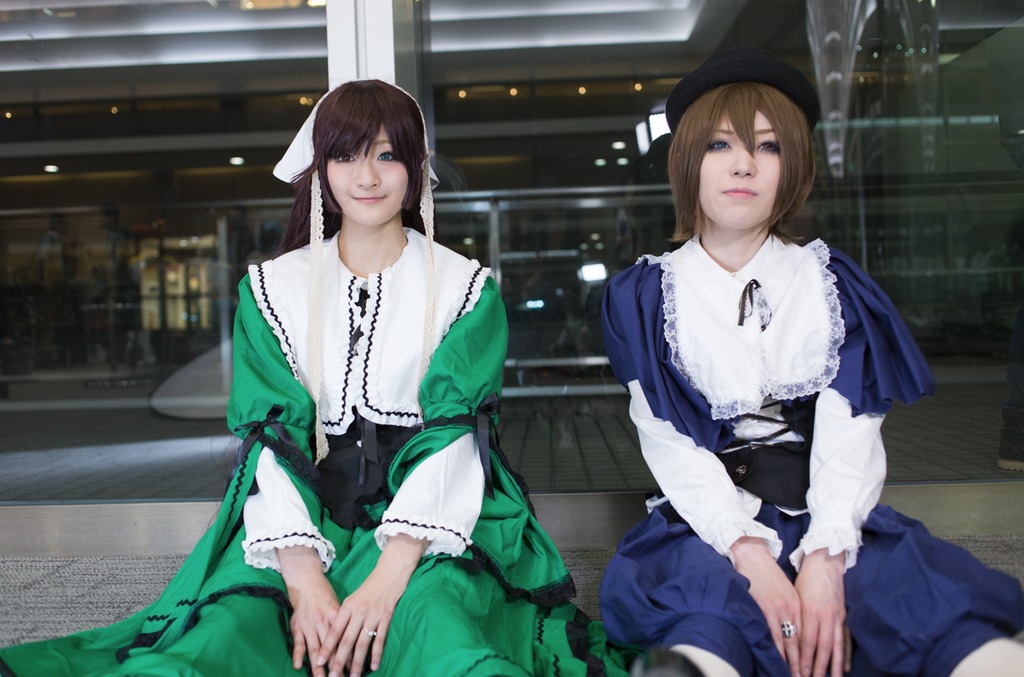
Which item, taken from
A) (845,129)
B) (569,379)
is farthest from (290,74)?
(845,129)

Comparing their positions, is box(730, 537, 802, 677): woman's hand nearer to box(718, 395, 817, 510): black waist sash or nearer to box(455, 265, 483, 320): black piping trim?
box(718, 395, 817, 510): black waist sash

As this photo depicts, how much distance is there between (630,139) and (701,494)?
9.86 ft

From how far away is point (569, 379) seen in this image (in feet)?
14.5

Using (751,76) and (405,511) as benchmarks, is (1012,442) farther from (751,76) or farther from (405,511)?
(405,511)

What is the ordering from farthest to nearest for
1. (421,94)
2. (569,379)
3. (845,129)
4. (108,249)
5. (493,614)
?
1. (108,249)
2. (845,129)
3. (569,379)
4. (421,94)
5. (493,614)

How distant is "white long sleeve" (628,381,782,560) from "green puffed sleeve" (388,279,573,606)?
0.84 feet

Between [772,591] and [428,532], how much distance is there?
1.80 feet

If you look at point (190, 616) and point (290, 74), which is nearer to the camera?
point (190, 616)

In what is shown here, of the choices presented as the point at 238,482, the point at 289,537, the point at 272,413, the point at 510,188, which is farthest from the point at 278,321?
the point at 510,188

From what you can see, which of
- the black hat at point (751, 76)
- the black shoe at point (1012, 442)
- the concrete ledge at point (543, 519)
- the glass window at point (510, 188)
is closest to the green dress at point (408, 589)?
the black hat at point (751, 76)

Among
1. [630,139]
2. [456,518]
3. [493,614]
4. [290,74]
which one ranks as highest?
[290,74]

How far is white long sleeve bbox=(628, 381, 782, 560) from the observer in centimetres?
136

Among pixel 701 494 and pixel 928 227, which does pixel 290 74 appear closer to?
pixel 928 227

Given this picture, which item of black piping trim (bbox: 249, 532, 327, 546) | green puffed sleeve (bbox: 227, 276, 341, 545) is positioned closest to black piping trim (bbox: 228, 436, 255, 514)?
green puffed sleeve (bbox: 227, 276, 341, 545)
